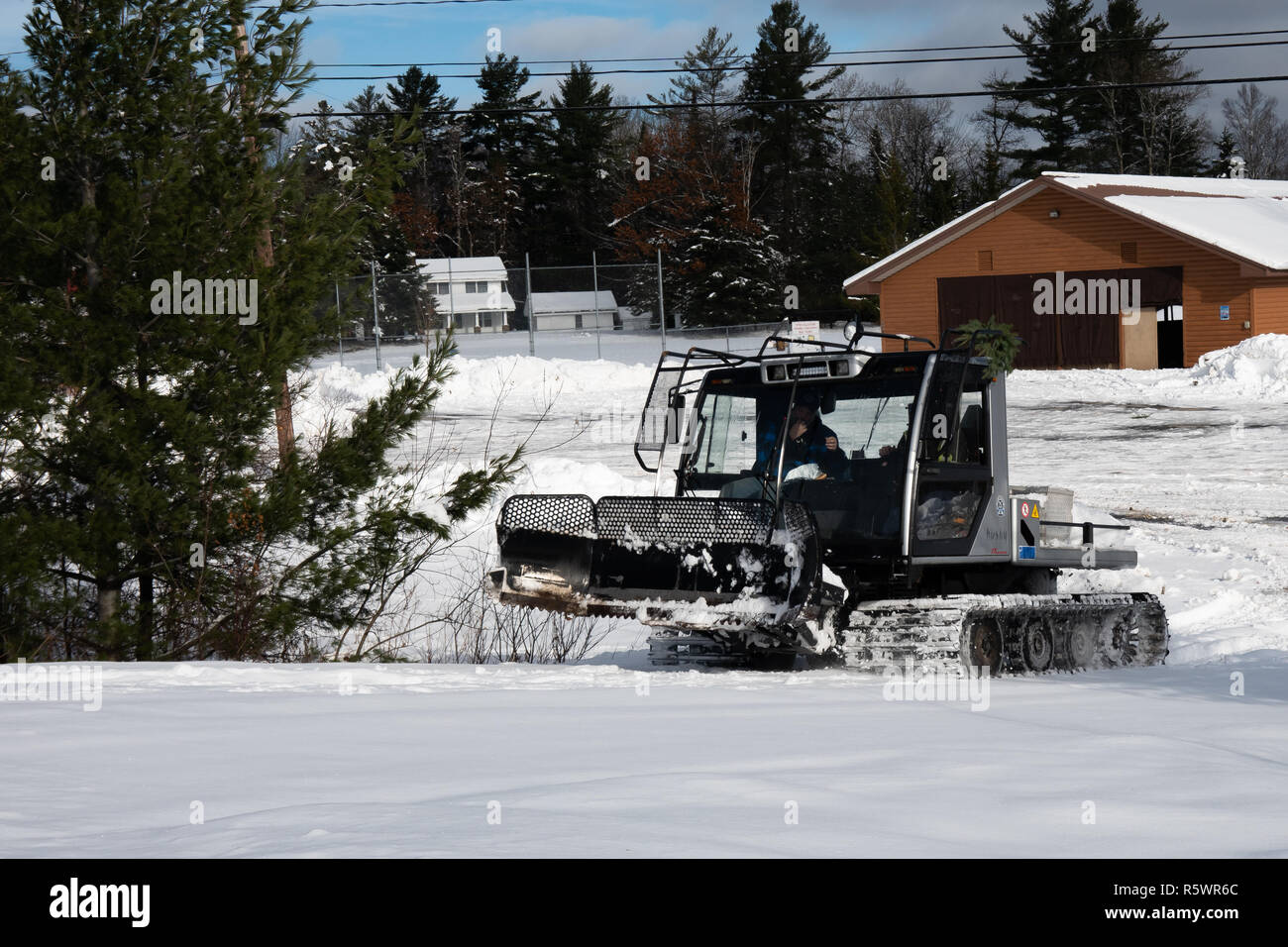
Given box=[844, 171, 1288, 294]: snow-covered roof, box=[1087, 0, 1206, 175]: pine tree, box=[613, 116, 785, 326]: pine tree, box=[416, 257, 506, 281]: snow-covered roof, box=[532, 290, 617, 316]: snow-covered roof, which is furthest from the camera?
box=[1087, 0, 1206, 175]: pine tree

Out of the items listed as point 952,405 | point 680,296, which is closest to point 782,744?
point 952,405

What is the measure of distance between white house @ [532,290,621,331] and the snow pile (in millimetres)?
18407

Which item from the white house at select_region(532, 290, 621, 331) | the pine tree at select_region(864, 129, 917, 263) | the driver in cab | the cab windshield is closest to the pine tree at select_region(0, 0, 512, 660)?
the cab windshield

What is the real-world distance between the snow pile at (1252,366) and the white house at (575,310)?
1841 cm

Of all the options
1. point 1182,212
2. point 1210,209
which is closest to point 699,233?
point 1210,209

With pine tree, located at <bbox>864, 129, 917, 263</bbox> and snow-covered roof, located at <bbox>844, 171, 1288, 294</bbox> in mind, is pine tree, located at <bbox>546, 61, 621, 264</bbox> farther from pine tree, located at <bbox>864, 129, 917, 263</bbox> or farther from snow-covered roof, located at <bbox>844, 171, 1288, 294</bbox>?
snow-covered roof, located at <bbox>844, 171, 1288, 294</bbox>

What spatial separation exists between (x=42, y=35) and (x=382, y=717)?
578 cm

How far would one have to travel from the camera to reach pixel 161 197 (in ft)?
31.2

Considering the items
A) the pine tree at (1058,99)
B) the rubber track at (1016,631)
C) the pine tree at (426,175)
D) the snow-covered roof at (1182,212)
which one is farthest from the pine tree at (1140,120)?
the rubber track at (1016,631)

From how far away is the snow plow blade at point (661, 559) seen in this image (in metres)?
8.86

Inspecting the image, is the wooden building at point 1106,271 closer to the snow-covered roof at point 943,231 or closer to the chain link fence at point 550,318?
the snow-covered roof at point 943,231

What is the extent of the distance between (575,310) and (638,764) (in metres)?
41.1

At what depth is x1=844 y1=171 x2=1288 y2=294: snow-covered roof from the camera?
38094 mm

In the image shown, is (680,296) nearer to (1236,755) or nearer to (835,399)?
(835,399)
